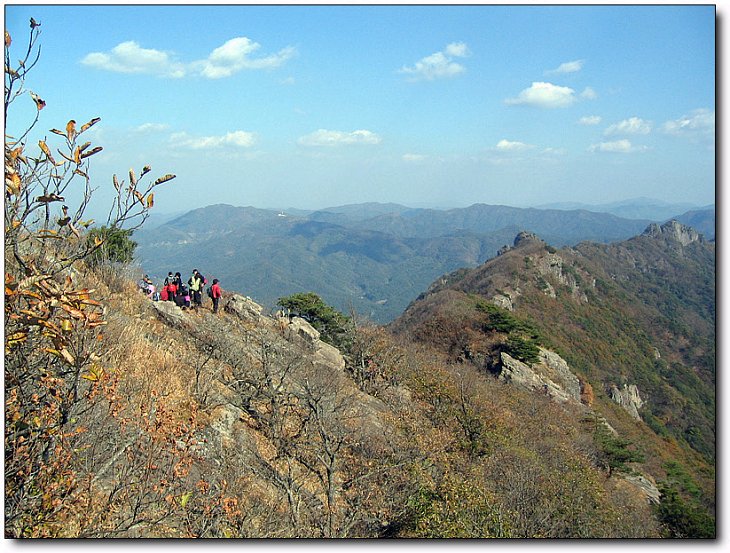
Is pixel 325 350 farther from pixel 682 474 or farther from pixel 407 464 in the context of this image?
pixel 682 474

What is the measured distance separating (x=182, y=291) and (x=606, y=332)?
71.1m

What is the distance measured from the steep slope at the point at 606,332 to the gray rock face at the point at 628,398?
15 centimetres

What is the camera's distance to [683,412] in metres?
60.9

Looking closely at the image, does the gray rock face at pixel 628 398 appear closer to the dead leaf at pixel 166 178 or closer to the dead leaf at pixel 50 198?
the dead leaf at pixel 166 178

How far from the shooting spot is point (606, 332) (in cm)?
7525

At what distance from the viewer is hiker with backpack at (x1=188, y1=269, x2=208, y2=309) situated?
1650 cm

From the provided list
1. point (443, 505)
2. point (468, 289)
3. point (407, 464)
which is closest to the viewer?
point (443, 505)

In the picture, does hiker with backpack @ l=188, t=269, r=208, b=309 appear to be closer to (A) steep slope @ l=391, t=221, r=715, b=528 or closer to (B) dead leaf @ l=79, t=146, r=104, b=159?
(B) dead leaf @ l=79, t=146, r=104, b=159

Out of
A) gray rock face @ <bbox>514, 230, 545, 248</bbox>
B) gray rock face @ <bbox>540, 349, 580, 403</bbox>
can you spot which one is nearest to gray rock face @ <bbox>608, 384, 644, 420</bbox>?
gray rock face @ <bbox>540, 349, 580, 403</bbox>

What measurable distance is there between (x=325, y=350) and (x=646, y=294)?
112m

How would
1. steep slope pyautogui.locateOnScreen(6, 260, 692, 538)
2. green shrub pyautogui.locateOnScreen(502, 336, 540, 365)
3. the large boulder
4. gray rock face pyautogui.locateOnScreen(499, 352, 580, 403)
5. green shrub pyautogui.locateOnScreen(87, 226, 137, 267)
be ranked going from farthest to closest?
green shrub pyautogui.locateOnScreen(502, 336, 540, 365)
gray rock face pyautogui.locateOnScreen(499, 352, 580, 403)
the large boulder
green shrub pyautogui.locateOnScreen(87, 226, 137, 267)
steep slope pyautogui.locateOnScreen(6, 260, 692, 538)

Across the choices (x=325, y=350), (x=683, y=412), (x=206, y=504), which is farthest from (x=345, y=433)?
(x=683, y=412)

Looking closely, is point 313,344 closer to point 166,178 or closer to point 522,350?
point 166,178

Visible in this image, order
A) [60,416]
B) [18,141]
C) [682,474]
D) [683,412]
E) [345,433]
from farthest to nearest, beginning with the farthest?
[683,412]
[682,474]
[345,433]
[60,416]
[18,141]
